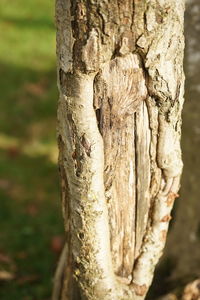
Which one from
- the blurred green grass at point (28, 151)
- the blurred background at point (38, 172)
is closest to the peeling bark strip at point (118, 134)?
the blurred background at point (38, 172)

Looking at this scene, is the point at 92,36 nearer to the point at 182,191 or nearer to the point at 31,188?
the point at 182,191

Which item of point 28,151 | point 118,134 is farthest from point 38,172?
point 118,134

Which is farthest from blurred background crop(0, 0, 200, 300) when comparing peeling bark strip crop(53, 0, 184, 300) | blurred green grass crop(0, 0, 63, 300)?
peeling bark strip crop(53, 0, 184, 300)

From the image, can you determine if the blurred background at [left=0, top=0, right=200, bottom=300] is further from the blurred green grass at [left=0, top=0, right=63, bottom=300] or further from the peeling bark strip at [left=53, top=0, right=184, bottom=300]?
the peeling bark strip at [left=53, top=0, right=184, bottom=300]

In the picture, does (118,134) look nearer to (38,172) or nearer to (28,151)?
(38,172)

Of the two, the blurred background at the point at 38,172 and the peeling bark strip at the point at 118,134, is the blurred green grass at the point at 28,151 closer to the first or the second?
the blurred background at the point at 38,172

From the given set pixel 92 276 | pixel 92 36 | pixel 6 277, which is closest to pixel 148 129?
pixel 92 36
